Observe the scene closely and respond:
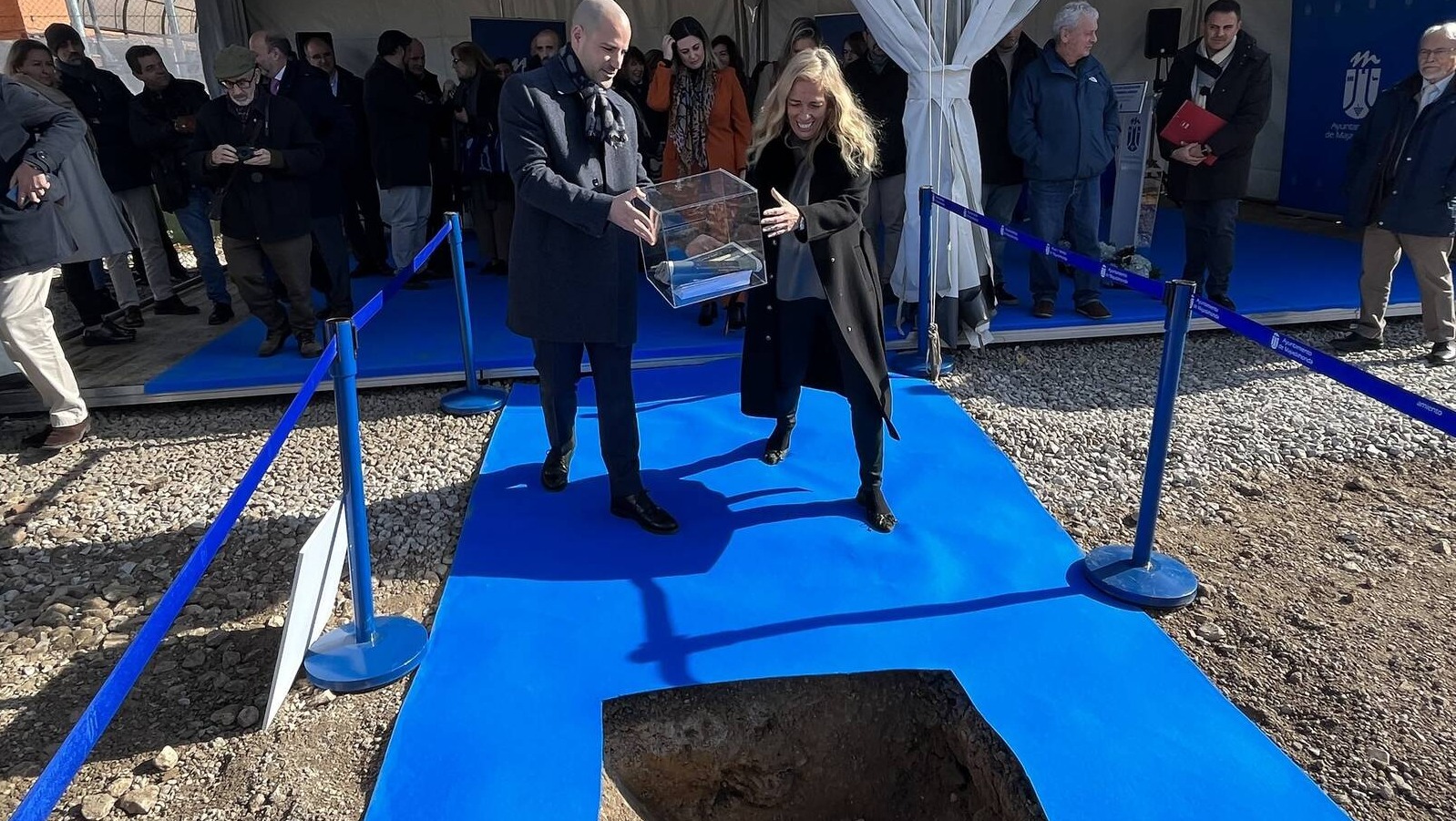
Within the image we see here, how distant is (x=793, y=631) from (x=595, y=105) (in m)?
1.86

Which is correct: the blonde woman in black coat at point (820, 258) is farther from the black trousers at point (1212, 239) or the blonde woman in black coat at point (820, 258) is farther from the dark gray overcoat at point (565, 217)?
the black trousers at point (1212, 239)

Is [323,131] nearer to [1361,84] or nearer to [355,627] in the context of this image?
[355,627]

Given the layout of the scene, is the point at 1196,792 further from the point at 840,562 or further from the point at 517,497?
the point at 517,497

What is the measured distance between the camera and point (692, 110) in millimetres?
5598

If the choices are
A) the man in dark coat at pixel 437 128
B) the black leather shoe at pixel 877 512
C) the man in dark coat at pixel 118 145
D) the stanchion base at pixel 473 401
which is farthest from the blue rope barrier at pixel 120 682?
the man in dark coat at pixel 437 128

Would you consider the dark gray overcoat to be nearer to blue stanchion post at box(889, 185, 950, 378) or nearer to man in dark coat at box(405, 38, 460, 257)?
blue stanchion post at box(889, 185, 950, 378)

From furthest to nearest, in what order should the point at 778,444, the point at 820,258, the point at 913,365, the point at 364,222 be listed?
the point at 364,222, the point at 913,365, the point at 778,444, the point at 820,258

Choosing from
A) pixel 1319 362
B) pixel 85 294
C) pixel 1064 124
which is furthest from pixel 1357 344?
pixel 85 294

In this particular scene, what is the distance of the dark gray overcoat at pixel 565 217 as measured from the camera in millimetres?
3055

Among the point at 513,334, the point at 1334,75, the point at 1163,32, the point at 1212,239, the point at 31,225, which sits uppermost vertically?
the point at 1163,32

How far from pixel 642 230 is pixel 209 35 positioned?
296 inches

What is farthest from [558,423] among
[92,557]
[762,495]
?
[92,557]

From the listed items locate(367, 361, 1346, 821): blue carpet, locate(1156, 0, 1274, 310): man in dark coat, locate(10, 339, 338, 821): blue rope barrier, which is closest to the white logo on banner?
locate(1156, 0, 1274, 310): man in dark coat

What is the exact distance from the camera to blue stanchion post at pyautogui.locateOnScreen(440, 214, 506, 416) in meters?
4.92
